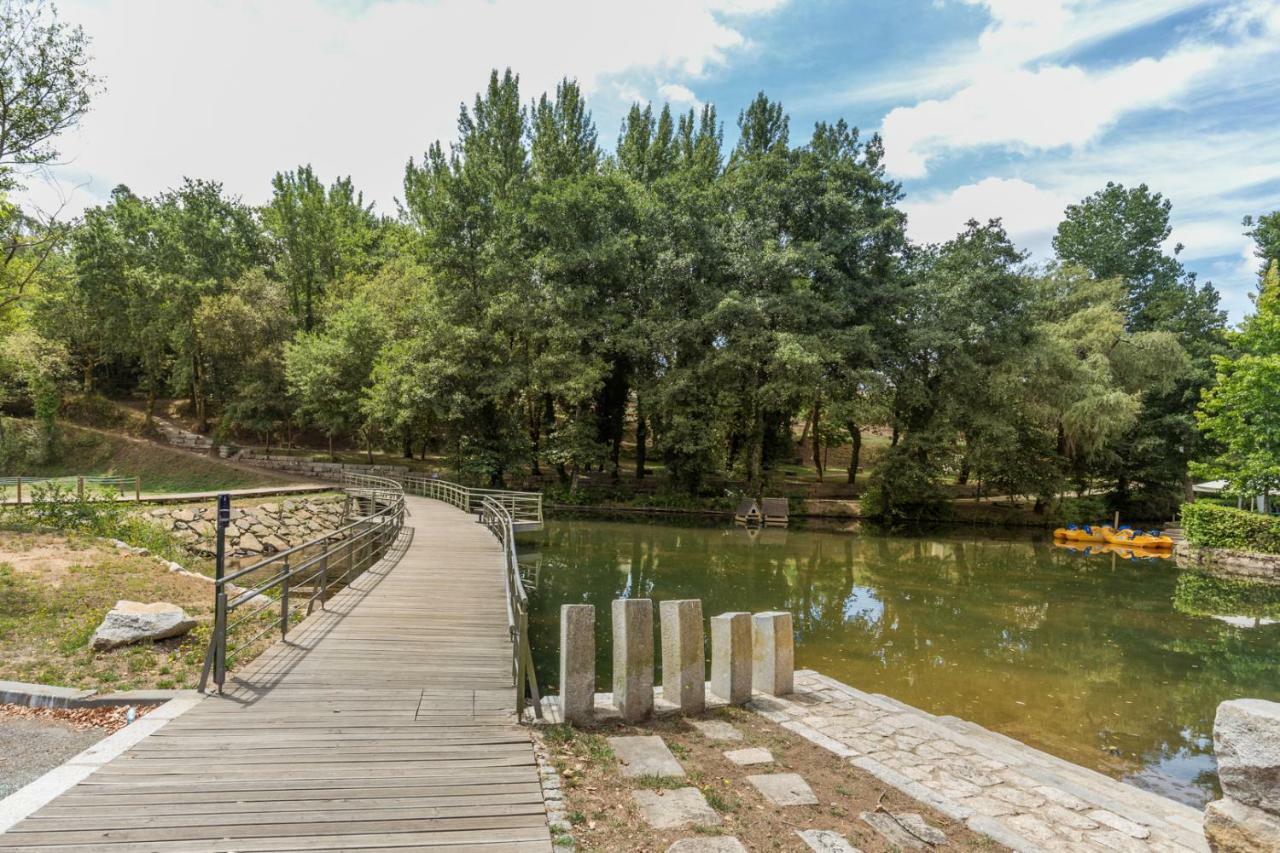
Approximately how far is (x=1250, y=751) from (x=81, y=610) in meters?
12.3

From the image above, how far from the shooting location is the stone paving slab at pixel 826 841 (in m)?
3.84

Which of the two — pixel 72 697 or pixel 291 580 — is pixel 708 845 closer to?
pixel 72 697

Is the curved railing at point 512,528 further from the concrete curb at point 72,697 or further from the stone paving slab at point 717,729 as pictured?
the concrete curb at point 72,697

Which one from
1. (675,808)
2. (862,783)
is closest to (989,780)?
(862,783)

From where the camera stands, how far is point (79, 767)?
4.35 meters

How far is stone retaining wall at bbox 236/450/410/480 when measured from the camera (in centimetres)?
3194

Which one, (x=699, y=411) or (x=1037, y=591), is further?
(x=699, y=411)

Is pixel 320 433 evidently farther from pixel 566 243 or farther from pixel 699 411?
pixel 699 411

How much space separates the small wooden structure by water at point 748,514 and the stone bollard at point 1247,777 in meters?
25.0

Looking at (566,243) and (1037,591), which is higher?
(566,243)

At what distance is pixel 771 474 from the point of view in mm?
34219

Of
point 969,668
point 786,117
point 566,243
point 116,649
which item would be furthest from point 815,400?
point 116,649

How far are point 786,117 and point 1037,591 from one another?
94.6ft

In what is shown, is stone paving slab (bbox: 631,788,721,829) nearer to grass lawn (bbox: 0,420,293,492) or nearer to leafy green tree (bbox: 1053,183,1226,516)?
grass lawn (bbox: 0,420,293,492)
